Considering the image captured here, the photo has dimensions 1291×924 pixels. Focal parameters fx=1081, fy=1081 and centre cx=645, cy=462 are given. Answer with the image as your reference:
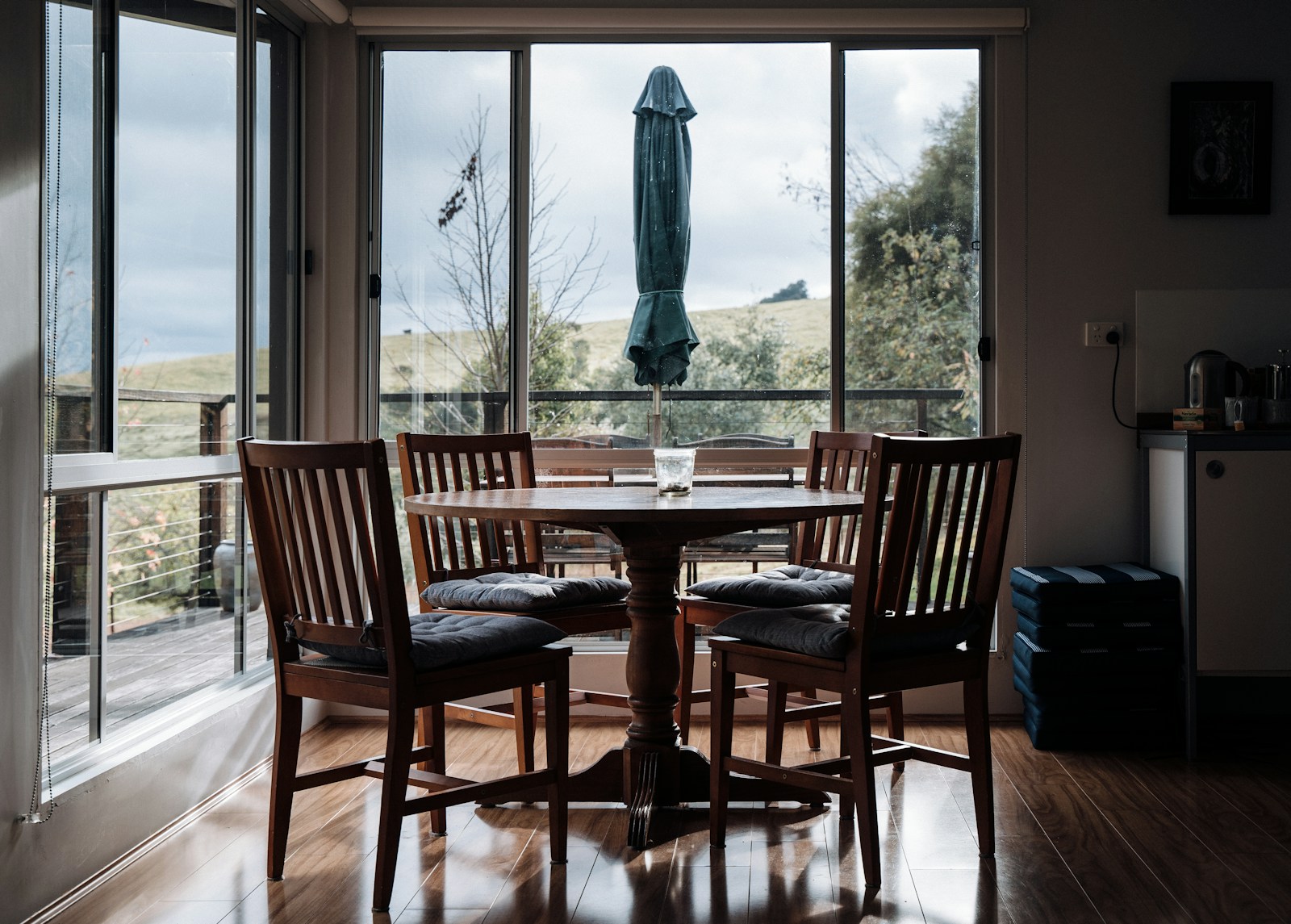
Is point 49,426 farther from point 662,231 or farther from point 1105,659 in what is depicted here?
point 1105,659

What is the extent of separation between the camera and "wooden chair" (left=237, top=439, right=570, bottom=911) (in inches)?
80.2

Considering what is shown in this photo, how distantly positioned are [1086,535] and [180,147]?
296 cm

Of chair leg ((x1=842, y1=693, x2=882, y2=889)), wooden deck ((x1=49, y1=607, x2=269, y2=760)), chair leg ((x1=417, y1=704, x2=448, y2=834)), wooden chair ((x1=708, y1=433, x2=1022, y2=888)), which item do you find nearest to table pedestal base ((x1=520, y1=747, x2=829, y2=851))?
wooden chair ((x1=708, y1=433, x2=1022, y2=888))

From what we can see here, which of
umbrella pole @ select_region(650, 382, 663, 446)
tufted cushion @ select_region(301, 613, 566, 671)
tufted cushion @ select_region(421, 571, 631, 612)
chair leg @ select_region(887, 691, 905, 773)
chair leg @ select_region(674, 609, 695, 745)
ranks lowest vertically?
chair leg @ select_region(887, 691, 905, 773)

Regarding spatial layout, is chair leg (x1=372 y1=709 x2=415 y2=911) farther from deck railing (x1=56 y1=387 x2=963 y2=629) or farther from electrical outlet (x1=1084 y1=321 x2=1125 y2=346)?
electrical outlet (x1=1084 y1=321 x2=1125 y2=346)

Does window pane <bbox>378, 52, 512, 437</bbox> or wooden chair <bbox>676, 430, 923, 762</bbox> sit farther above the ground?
window pane <bbox>378, 52, 512, 437</bbox>

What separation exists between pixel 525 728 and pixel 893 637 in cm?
98

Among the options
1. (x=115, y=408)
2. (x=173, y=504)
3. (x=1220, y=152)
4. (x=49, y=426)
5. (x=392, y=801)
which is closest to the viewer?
(x=392, y=801)

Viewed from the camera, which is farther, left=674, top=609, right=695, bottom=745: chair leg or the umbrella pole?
the umbrella pole

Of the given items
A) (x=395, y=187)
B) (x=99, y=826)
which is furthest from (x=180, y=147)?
(x=99, y=826)

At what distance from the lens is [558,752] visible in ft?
7.36

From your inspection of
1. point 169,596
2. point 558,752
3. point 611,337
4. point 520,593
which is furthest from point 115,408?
point 611,337

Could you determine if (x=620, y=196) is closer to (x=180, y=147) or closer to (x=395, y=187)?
(x=395, y=187)

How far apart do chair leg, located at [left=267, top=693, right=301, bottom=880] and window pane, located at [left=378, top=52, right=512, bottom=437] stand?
159 cm
